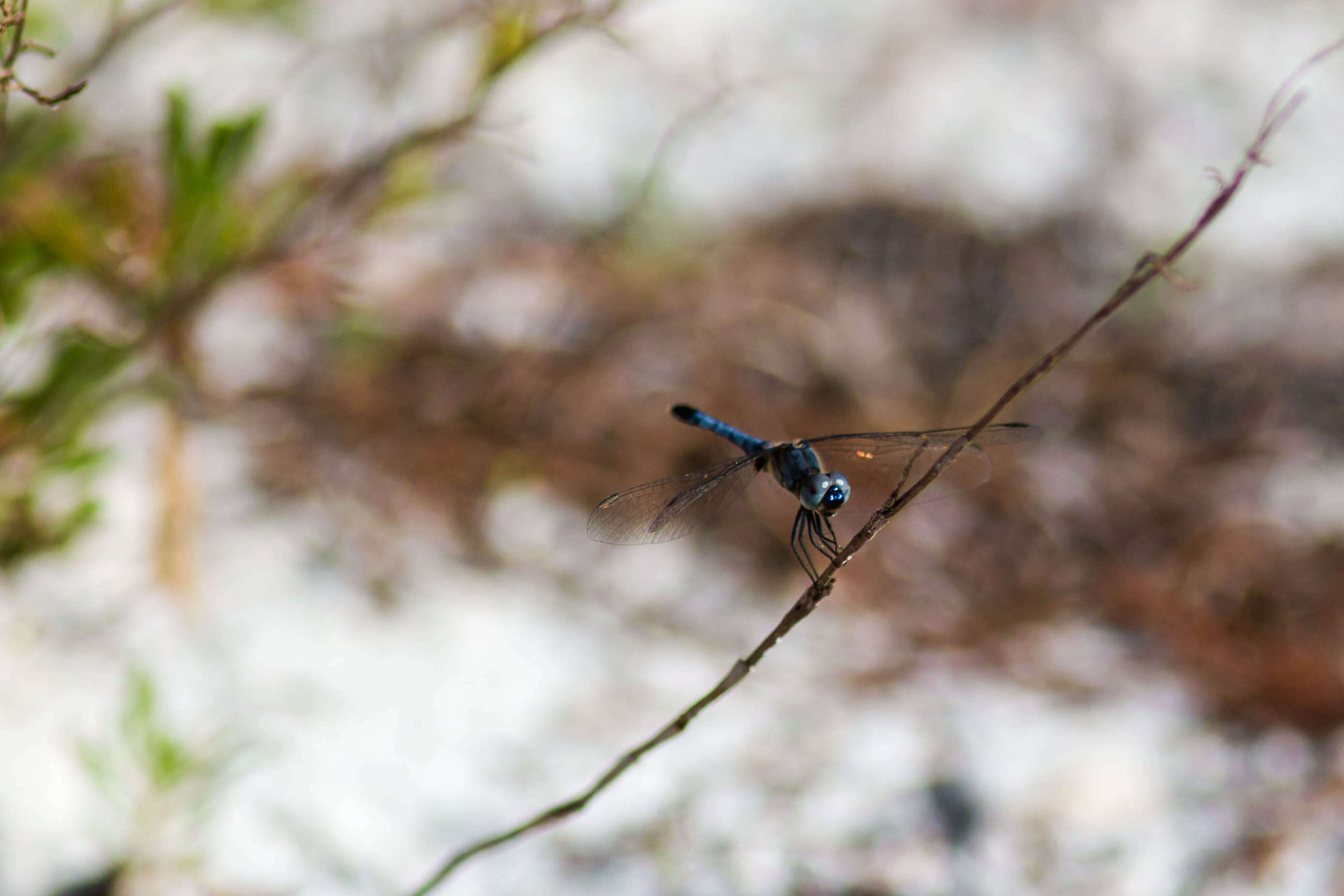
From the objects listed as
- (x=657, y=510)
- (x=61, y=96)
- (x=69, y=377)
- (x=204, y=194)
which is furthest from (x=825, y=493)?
(x=69, y=377)

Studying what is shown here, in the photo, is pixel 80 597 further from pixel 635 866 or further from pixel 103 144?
pixel 635 866

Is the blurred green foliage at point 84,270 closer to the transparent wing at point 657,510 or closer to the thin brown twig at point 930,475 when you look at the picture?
the transparent wing at point 657,510

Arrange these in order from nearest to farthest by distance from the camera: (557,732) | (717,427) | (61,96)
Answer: (61,96) → (717,427) → (557,732)

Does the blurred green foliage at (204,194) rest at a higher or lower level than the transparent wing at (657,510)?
higher

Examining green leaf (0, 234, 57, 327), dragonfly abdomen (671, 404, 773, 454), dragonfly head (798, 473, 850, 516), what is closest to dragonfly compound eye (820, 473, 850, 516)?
dragonfly head (798, 473, 850, 516)

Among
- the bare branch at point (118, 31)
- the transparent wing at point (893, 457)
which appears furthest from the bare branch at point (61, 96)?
the transparent wing at point (893, 457)

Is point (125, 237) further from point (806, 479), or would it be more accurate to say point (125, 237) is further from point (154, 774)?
point (806, 479)

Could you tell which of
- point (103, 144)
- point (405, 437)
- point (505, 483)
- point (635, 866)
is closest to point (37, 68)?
point (103, 144)
